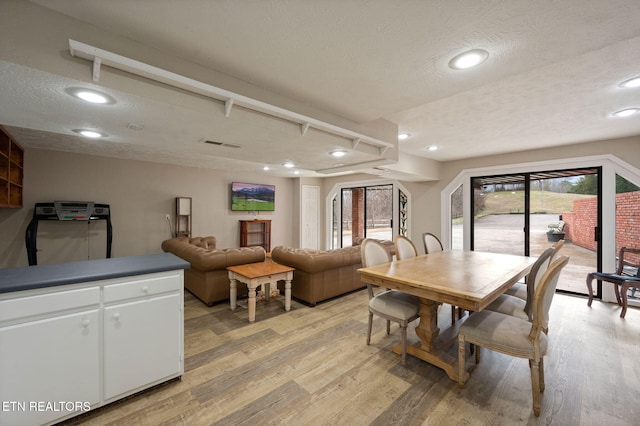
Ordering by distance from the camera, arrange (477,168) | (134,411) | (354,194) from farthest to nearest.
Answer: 1. (354,194)
2. (477,168)
3. (134,411)

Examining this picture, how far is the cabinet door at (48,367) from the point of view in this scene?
1.41 meters

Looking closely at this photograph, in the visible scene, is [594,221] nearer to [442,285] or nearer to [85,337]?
[442,285]


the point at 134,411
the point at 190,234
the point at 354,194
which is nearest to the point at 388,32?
the point at 134,411

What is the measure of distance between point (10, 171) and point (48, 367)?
12.1 feet

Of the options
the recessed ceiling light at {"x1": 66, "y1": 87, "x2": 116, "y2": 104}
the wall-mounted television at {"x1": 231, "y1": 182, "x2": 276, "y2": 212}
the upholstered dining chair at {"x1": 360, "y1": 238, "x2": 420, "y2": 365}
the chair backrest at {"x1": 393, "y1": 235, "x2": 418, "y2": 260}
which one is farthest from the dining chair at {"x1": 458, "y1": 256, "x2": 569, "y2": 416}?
the wall-mounted television at {"x1": 231, "y1": 182, "x2": 276, "y2": 212}

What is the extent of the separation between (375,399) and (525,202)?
15.5 ft

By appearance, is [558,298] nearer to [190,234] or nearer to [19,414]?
[19,414]

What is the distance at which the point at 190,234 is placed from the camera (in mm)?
5699

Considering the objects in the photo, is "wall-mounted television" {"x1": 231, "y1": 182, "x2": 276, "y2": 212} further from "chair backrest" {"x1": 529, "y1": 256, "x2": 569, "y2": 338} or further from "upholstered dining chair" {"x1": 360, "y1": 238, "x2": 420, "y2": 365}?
"chair backrest" {"x1": 529, "y1": 256, "x2": 569, "y2": 338}

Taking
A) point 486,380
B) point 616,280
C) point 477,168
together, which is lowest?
point 486,380

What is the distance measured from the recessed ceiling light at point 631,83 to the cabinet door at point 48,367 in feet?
14.3

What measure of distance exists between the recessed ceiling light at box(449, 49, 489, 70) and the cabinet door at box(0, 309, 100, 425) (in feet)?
9.32

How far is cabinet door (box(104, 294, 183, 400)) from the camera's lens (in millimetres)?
1726

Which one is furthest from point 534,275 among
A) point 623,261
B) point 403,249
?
point 623,261
